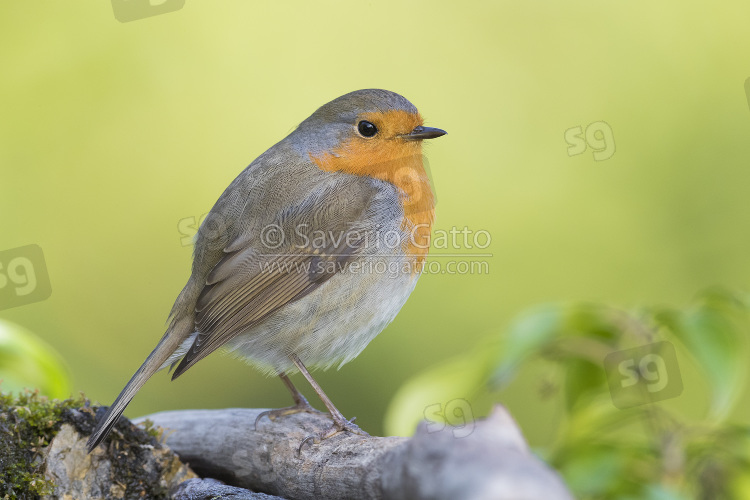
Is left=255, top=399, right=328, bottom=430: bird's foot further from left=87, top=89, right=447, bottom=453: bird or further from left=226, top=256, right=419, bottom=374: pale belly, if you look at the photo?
left=226, top=256, right=419, bottom=374: pale belly

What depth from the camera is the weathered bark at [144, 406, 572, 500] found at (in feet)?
5.20

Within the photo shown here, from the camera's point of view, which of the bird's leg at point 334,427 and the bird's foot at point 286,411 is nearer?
the bird's leg at point 334,427

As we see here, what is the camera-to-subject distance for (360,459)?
8.28 feet

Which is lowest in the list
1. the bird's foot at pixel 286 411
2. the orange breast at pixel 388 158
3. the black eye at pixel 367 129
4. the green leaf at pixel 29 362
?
the bird's foot at pixel 286 411

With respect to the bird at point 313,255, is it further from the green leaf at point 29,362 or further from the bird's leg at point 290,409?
the green leaf at point 29,362

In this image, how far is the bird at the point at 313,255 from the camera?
3.29 metres

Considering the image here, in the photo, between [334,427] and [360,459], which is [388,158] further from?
[360,459]

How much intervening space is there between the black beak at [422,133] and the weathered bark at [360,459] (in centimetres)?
132

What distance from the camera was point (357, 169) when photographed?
3615 millimetres

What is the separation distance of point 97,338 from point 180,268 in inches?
31.2

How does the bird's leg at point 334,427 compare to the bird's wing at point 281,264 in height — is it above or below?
below

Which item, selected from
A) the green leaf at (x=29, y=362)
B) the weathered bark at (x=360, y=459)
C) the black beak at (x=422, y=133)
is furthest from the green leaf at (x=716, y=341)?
the green leaf at (x=29, y=362)

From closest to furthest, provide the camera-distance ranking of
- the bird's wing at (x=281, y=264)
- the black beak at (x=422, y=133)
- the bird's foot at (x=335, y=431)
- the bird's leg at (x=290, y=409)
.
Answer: the bird's foot at (x=335, y=431), the bird's wing at (x=281, y=264), the bird's leg at (x=290, y=409), the black beak at (x=422, y=133)

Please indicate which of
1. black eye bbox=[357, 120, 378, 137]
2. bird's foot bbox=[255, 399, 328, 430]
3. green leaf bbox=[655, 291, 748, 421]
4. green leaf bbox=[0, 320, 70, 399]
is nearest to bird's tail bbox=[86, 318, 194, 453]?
green leaf bbox=[0, 320, 70, 399]
